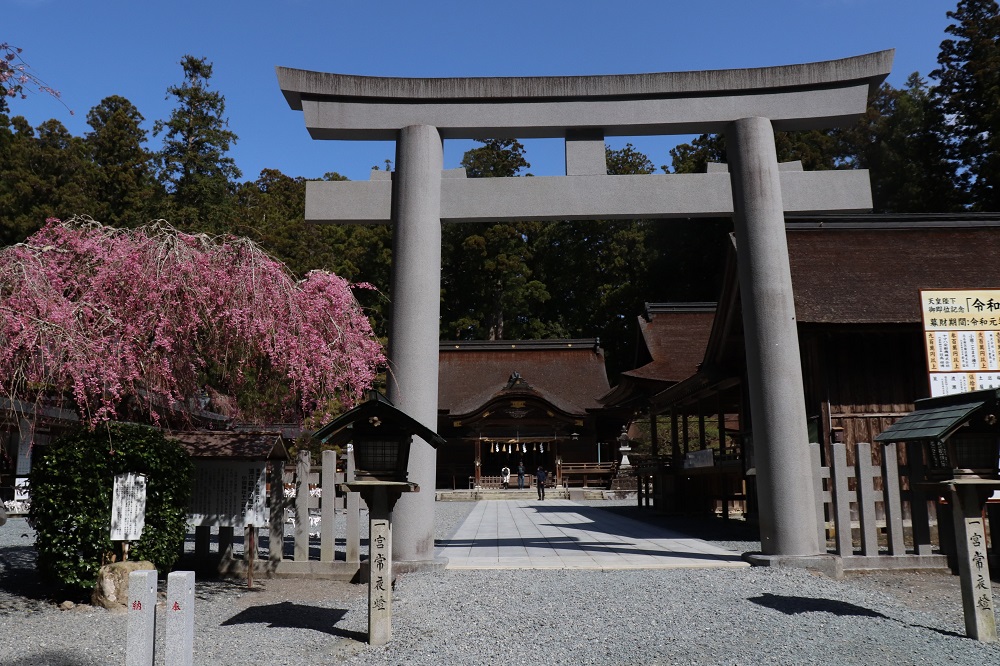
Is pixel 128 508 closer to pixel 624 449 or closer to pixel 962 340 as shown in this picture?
pixel 962 340

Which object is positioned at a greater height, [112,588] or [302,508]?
[302,508]

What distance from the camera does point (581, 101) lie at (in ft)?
29.1

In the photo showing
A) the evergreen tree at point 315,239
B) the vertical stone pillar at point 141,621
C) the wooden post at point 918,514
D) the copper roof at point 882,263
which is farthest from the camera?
the evergreen tree at point 315,239

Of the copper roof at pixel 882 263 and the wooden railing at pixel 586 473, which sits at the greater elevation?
the copper roof at pixel 882 263

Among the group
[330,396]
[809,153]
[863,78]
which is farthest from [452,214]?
[809,153]

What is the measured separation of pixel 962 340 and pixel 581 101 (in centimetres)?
487

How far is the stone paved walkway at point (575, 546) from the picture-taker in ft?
26.8

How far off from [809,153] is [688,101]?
91.2 ft

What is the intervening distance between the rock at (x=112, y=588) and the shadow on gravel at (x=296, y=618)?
37.3 inches

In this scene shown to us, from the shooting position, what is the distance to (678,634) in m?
5.27

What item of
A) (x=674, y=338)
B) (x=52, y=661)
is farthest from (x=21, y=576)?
(x=674, y=338)

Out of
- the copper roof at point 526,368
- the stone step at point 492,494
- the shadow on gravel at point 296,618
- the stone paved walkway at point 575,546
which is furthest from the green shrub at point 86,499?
the copper roof at point 526,368

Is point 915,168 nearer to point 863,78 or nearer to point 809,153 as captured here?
point 809,153

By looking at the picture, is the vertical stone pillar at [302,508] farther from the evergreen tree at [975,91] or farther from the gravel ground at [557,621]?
the evergreen tree at [975,91]
